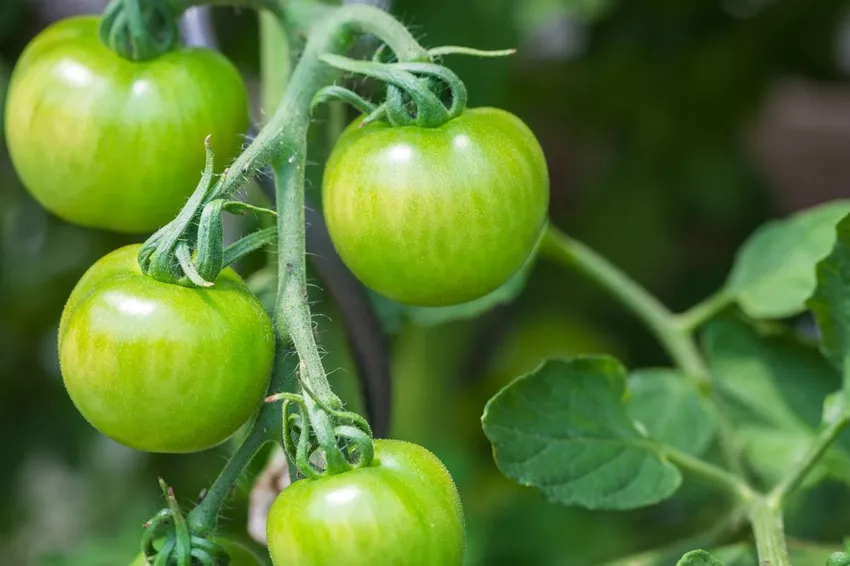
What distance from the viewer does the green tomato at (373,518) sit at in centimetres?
39

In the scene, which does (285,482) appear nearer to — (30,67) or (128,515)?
(30,67)

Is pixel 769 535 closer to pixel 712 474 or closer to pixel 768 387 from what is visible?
pixel 712 474

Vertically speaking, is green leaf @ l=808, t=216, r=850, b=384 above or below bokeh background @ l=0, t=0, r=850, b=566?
above

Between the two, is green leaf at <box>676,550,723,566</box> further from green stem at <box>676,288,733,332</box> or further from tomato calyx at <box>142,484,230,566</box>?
green stem at <box>676,288,733,332</box>

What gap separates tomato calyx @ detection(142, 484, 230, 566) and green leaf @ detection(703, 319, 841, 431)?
483mm

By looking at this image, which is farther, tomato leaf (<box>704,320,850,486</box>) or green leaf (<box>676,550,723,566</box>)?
tomato leaf (<box>704,320,850,486</box>)

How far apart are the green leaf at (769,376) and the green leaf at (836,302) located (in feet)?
0.52

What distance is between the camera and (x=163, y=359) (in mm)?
409

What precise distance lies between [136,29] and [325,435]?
28 cm

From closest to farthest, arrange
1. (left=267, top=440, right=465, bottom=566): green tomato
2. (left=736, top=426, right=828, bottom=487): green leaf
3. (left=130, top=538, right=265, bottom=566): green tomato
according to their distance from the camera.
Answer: (left=267, top=440, right=465, bottom=566): green tomato → (left=130, top=538, right=265, bottom=566): green tomato → (left=736, top=426, right=828, bottom=487): green leaf

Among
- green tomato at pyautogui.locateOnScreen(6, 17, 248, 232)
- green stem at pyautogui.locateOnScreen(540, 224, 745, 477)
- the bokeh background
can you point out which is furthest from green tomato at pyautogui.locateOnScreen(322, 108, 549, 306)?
the bokeh background

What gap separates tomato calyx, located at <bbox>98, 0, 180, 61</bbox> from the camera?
1.82 feet

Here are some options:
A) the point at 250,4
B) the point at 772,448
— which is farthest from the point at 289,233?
the point at 772,448

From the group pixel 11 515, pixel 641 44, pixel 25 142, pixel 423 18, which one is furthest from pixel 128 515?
pixel 641 44
